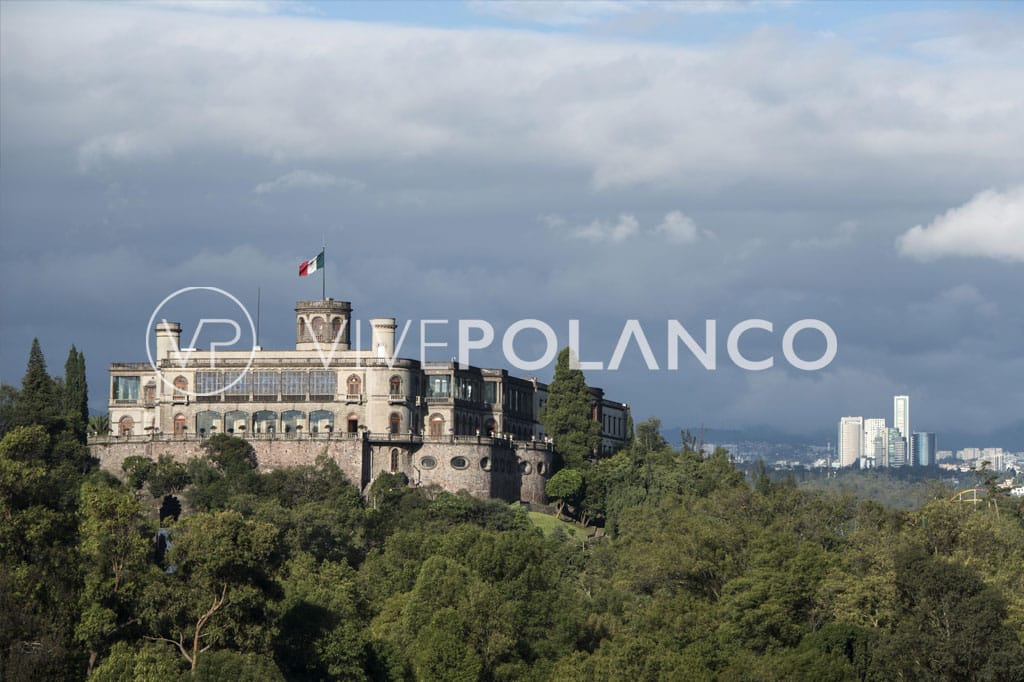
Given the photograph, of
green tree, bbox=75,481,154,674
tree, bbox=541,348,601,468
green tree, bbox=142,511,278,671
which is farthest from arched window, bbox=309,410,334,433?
green tree, bbox=142,511,278,671

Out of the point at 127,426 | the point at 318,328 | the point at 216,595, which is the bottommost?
the point at 216,595

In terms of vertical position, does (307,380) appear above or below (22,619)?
above

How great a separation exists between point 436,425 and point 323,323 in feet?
34.0

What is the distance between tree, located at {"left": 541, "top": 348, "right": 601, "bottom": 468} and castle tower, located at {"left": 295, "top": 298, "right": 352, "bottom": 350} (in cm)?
1683

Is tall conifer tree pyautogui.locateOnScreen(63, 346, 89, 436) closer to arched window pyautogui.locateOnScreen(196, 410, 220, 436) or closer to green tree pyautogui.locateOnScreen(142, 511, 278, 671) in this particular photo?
arched window pyautogui.locateOnScreen(196, 410, 220, 436)

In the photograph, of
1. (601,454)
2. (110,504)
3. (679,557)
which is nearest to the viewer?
(110,504)

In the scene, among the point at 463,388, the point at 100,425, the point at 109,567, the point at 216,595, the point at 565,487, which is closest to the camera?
the point at 216,595

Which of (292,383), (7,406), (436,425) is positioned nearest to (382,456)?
(436,425)

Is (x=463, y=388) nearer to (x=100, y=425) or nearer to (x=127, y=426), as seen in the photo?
(x=127, y=426)

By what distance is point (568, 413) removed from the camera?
155 m

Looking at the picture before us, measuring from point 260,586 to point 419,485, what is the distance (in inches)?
2171

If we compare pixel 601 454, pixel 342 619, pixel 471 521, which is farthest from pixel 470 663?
pixel 601 454

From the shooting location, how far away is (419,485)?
141500mm

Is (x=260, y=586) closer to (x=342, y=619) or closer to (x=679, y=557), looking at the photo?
(x=342, y=619)
